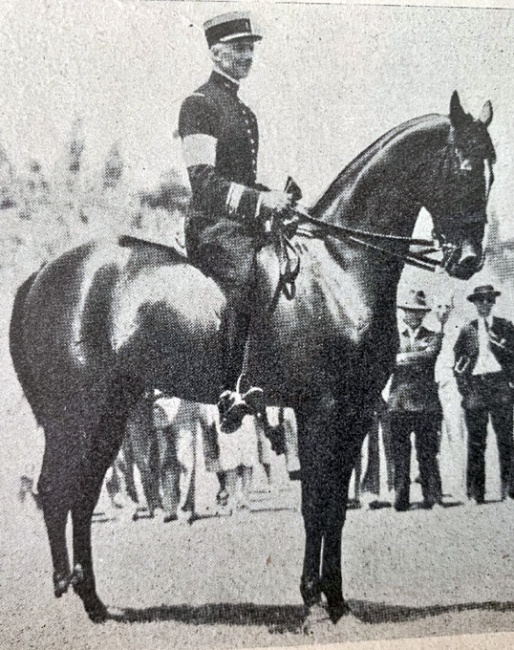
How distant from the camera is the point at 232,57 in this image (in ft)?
10.3

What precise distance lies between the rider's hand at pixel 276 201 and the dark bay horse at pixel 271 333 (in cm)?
13

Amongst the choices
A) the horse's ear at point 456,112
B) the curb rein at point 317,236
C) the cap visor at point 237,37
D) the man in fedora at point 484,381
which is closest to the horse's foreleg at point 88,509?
the curb rein at point 317,236

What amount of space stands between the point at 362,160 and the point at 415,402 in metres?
1.12

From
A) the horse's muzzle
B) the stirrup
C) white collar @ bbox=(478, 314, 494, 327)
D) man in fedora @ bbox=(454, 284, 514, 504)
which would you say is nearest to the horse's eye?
the horse's muzzle

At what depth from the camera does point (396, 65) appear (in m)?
3.23

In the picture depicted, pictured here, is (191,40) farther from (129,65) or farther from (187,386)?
(187,386)

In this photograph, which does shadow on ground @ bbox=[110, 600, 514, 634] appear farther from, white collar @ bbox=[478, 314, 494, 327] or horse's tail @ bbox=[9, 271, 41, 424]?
white collar @ bbox=[478, 314, 494, 327]

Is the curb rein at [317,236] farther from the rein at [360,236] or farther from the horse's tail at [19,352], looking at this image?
the horse's tail at [19,352]

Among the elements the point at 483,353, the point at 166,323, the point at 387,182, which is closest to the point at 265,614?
the point at 166,323

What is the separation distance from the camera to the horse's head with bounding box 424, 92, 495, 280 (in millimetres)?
3143

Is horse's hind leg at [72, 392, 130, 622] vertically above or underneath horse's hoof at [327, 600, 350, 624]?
above

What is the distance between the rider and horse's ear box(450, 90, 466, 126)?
83 centimetres

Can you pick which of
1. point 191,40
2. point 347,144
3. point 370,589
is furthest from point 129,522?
point 191,40

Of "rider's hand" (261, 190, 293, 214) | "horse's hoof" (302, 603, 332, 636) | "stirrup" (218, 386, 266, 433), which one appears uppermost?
"rider's hand" (261, 190, 293, 214)
